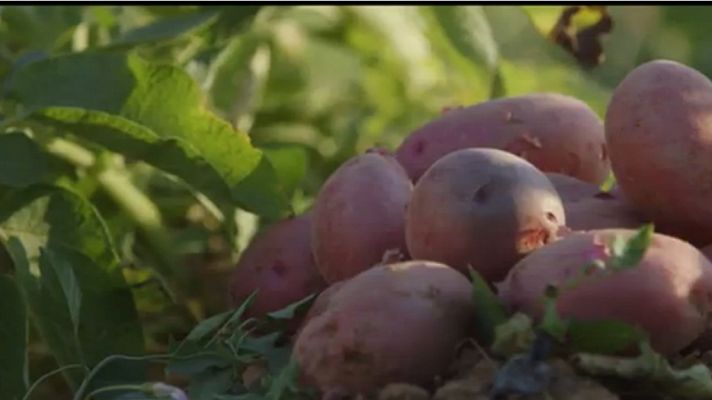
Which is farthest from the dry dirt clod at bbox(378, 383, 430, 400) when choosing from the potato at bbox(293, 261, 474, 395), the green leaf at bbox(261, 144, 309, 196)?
the green leaf at bbox(261, 144, 309, 196)

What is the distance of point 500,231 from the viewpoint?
0.75 metres

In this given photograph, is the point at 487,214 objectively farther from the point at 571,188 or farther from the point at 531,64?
the point at 531,64

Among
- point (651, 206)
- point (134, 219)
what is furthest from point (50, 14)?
point (651, 206)

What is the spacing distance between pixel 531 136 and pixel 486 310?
22cm

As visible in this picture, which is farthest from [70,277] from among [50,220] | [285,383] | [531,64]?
[531,64]

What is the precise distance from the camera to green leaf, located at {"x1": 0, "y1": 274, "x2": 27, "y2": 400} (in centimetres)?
92

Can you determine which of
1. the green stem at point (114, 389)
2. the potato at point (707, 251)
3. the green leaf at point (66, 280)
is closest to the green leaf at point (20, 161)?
the green leaf at point (66, 280)

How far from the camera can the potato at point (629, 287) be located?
0.68 meters

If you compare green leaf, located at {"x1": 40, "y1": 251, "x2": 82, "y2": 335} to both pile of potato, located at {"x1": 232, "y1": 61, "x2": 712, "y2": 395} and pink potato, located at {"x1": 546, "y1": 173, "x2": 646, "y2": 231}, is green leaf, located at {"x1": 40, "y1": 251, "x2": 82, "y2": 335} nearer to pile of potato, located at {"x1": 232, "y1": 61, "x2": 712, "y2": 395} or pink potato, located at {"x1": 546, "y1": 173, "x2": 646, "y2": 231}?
pile of potato, located at {"x1": 232, "y1": 61, "x2": 712, "y2": 395}

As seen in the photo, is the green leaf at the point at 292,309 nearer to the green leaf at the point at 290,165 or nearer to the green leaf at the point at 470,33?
the green leaf at the point at 290,165

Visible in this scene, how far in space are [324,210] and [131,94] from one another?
0.75 ft

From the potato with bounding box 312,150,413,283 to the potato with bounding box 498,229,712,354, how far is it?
0.13 metres

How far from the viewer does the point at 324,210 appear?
0.88 m

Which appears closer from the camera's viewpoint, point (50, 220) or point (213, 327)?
point (213, 327)
